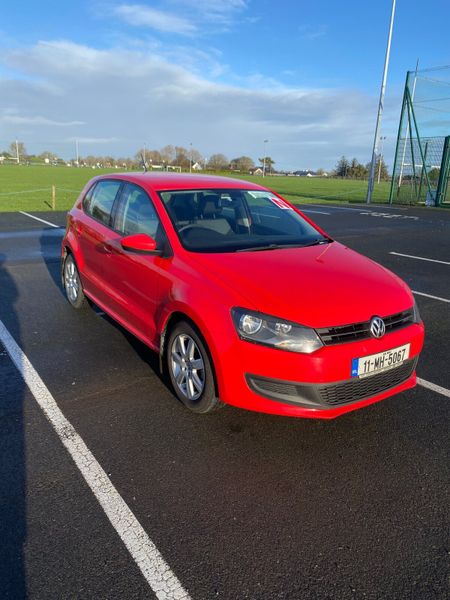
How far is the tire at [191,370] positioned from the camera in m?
3.08

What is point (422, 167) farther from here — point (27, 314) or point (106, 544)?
point (106, 544)

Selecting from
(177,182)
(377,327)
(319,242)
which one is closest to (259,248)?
(319,242)

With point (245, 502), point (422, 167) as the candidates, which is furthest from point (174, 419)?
point (422, 167)

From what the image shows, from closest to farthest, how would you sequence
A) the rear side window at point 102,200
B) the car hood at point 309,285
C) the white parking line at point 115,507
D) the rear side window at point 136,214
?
the white parking line at point 115,507 < the car hood at point 309,285 < the rear side window at point 136,214 < the rear side window at point 102,200

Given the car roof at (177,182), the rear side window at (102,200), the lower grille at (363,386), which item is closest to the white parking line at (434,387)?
the lower grille at (363,386)

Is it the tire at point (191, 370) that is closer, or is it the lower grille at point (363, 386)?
the lower grille at point (363, 386)

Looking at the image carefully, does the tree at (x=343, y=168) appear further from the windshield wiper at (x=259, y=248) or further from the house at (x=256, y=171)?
the windshield wiper at (x=259, y=248)

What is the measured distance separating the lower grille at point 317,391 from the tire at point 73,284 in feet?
10.7

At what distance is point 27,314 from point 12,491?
322cm

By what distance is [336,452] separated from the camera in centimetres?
293

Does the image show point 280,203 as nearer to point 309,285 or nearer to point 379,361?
point 309,285

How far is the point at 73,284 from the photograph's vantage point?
18.4ft

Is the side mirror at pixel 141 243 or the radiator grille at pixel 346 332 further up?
the side mirror at pixel 141 243

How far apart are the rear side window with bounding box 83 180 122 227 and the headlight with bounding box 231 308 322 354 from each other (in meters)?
2.32
